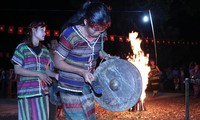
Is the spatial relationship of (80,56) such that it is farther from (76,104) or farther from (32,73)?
(32,73)

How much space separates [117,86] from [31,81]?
3.97 ft

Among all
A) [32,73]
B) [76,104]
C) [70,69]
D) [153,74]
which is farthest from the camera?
[153,74]

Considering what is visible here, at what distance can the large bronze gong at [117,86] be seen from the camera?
10.6ft

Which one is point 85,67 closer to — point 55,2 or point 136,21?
point 136,21

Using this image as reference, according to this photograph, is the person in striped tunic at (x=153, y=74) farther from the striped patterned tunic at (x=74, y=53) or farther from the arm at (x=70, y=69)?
the arm at (x=70, y=69)

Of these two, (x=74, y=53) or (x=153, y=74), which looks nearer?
(x=74, y=53)

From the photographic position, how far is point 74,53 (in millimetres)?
3156

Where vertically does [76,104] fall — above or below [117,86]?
below

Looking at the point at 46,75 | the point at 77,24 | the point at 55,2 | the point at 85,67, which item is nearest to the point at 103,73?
the point at 85,67

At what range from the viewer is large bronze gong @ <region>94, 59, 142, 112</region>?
3.24 metres

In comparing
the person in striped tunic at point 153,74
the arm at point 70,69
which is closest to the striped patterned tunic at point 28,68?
the arm at point 70,69

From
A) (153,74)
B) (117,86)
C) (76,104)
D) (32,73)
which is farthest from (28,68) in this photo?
(153,74)

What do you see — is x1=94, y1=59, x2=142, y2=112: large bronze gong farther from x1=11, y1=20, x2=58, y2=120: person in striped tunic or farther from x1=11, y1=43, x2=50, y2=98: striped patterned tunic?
x1=11, y1=43, x2=50, y2=98: striped patterned tunic

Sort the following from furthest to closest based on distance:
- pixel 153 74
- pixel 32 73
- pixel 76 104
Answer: pixel 153 74
pixel 32 73
pixel 76 104
